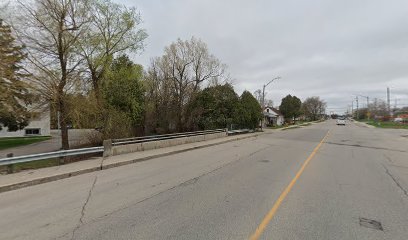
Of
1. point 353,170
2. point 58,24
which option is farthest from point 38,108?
point 353,170

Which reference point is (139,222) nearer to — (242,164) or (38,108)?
(242,164)

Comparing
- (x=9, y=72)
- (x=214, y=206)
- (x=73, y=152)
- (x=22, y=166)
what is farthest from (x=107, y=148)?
(x=214, y=206)

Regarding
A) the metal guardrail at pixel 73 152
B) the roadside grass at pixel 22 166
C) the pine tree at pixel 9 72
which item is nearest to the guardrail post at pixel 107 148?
the metal guardrail at pixel 73 152

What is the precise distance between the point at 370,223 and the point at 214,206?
292 centimetres

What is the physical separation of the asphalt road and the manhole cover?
13mm

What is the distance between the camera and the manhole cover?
213 inches

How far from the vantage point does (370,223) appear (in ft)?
18.5

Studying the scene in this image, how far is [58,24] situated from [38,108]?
5174 millimetres

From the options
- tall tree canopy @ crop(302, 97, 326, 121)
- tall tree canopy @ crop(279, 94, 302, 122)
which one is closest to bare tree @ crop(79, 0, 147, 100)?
tall tree canopy @ crop(279, 94, 302, 122)

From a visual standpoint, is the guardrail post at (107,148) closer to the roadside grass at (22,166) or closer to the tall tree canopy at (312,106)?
the roadside grass at (22,166)

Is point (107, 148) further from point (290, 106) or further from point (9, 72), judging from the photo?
point (290, 106)

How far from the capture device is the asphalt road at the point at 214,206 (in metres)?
5.19

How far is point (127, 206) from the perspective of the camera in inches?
265

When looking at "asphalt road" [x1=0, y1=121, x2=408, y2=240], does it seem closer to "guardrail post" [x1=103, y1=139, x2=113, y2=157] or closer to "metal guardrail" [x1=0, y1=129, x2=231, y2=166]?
"metal guardrail" [x1=0, y1=129, x2=231, y2=166]
